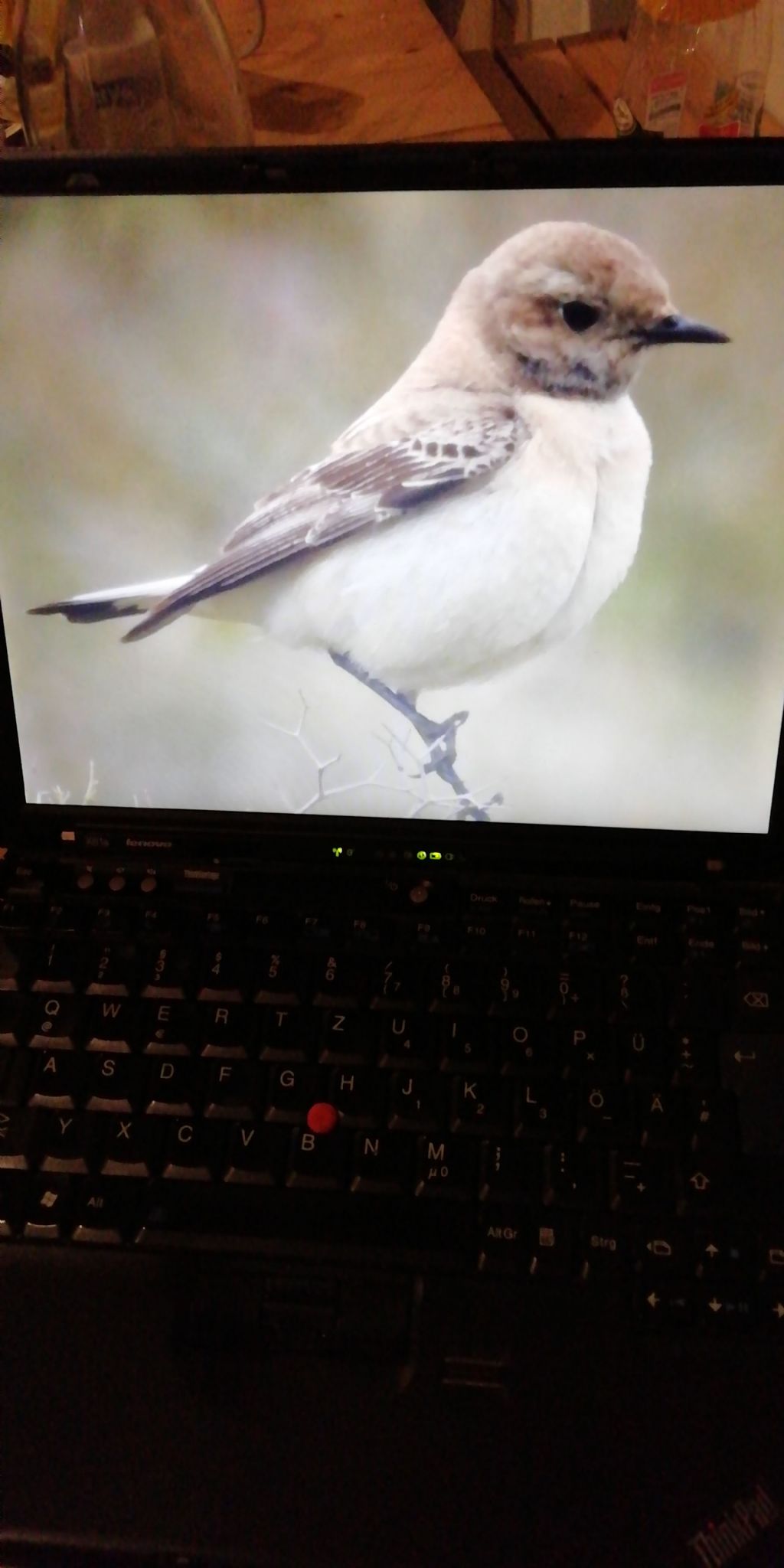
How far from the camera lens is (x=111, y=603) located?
493 millimetres

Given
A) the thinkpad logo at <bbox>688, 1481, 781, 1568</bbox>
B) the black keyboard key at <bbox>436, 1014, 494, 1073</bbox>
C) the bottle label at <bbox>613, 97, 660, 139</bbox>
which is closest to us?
the thinkpad logo at <bbox>688, 1481, 781, 1568</bbox>

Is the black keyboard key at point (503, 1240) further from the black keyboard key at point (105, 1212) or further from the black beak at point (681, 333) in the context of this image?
the black beak at point (681, 333)

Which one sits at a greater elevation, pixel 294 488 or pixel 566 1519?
pixel 294 488

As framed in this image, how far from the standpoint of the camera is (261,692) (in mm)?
502

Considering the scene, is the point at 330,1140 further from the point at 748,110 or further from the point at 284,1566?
the point at 748,110

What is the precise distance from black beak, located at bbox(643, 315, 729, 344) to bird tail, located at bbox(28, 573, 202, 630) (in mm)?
244

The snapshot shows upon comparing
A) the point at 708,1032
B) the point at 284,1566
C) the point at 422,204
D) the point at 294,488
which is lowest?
the point at 284,1566

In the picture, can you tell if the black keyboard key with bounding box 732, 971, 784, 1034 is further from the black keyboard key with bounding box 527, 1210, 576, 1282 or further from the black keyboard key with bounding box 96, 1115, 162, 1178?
the black keyboard key with bounding box 96, 1115, 162, 1178

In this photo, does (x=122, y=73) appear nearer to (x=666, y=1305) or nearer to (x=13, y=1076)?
(x=13, y=1076)

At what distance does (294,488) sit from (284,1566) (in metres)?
0.42

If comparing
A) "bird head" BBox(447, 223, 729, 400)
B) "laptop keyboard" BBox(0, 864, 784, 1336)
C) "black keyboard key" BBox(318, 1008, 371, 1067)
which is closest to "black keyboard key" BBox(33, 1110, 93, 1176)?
"laptop keyboard" BBox(0, 864, 784, 1336)

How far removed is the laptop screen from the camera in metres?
0.43

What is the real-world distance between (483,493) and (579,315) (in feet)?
0.28

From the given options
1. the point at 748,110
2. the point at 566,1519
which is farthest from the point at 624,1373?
the point at 748,110
